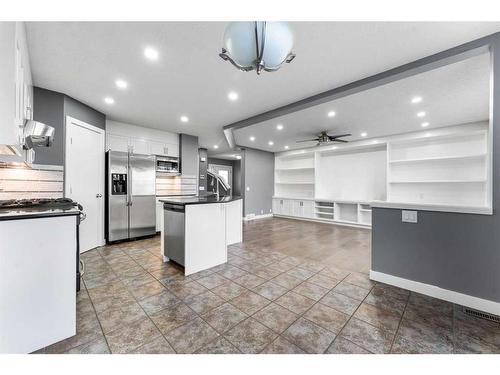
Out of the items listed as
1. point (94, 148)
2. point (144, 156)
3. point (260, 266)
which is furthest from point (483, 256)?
point (94, 148)

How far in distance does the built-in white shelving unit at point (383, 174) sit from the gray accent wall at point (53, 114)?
5523 millimetres

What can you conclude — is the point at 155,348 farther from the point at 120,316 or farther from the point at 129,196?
the point at 129,196

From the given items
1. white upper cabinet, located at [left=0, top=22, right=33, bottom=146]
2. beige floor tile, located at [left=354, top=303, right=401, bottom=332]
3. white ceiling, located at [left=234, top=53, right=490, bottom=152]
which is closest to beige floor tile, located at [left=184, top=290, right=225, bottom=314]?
beige floor tile, located at [left=354, top=303, right=401, bottom=332]

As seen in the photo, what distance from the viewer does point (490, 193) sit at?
188 cm

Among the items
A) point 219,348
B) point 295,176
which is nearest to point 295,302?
point 219,348

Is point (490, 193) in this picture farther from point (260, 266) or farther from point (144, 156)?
point (144, 156)

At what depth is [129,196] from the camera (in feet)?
13.8

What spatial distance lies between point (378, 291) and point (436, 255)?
71cm

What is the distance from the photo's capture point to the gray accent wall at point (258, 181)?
7255 millimetres

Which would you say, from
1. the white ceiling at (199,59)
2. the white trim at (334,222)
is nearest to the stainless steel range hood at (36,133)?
the white ceiling at (199,59)

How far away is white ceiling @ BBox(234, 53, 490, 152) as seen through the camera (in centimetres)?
261

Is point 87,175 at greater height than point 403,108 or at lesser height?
lesser

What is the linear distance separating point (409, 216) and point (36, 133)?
13.3ft

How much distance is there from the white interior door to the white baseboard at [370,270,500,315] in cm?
460
